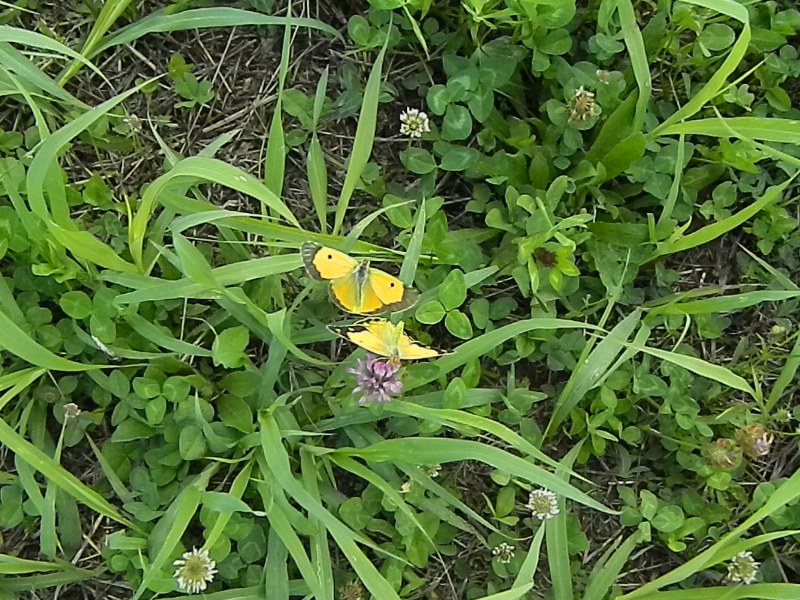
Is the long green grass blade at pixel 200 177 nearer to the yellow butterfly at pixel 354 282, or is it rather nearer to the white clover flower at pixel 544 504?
the yellow butterfly at pixel 354 282

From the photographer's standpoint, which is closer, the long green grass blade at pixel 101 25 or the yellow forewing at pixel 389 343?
the yellow forewing at pixel 389 343

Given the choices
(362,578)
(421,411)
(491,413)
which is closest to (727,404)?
(491,413)

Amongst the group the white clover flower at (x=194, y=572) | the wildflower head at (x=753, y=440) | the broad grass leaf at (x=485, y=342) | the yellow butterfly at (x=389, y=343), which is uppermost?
the yellow butterfly at (x=389, y=343)

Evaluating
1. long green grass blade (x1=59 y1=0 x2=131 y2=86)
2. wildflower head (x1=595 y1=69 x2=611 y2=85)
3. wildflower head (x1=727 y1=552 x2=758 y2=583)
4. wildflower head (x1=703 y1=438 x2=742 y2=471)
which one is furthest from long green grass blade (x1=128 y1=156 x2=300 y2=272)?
wildflower head (x1=727 y1=552 x2=758 y2=583)

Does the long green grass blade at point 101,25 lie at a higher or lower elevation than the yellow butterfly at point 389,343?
higher

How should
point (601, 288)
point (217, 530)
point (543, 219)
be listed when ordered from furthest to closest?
point (601, 288) < point (543, 219) < point (217, 530)

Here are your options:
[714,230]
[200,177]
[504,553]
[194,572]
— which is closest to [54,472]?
[194,572]

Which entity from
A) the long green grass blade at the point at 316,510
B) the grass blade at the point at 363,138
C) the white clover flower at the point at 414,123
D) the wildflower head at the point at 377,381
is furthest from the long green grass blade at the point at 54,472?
the white clover flower at the point at 414,123

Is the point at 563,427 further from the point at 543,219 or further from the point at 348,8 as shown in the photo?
the point at 348,8
